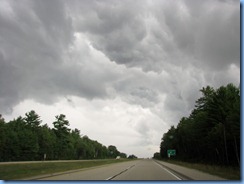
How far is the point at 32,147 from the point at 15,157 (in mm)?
6972

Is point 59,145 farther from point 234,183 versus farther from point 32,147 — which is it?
point 234,183

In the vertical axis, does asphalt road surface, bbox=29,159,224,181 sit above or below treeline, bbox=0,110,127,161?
below

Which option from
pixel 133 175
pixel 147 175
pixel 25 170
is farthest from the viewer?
pixel 25 170

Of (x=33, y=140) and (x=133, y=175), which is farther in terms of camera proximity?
(x=33, y=140)

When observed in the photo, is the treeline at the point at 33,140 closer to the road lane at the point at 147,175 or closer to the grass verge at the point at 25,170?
the grass verge at the point at 25,170

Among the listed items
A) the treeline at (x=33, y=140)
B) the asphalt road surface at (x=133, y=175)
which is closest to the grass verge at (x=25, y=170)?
the asphalt road surface at (x=133, y=175)

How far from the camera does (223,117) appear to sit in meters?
64.1

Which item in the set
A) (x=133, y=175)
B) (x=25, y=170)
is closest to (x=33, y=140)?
(x=25, y=170)

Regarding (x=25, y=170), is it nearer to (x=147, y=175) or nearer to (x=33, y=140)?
(x=147, y=175)

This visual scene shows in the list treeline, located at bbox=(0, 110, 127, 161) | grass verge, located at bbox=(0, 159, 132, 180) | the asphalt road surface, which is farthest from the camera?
treeline, located at bbox=(0, 110, 127, 161)

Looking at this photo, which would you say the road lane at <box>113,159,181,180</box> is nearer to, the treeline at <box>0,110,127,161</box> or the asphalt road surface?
the asphalt road surface

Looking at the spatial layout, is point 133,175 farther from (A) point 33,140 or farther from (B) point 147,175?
(A) point 33,140

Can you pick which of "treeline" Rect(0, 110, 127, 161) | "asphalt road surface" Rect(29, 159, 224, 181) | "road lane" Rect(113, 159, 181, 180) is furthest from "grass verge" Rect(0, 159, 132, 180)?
"treeline" Rect(0, 110, 127, 161)

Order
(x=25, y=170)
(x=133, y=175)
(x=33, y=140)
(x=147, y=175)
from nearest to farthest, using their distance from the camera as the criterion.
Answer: (x=147, y=175) < (x=133, y=175) < (x=25, y=170) < (x=33, y=140)
